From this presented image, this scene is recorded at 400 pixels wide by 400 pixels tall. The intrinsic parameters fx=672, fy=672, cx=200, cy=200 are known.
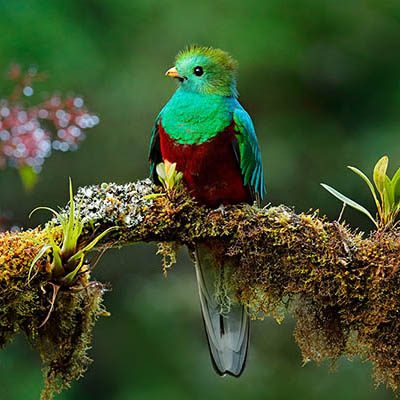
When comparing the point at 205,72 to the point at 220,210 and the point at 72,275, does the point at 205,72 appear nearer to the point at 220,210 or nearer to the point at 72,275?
the point at 220,210

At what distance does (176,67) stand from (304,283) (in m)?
1.11

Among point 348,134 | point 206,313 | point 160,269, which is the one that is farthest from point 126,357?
point 206,313

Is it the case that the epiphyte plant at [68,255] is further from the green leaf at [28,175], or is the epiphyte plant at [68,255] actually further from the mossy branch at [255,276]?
the green leaf at [28,175]

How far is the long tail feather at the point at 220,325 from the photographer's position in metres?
2.54

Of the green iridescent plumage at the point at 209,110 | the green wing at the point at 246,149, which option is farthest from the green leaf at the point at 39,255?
the green wing at the point at 246,149

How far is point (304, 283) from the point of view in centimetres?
227

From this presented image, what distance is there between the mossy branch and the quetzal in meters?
0.16

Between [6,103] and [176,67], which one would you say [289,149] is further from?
[6,103]

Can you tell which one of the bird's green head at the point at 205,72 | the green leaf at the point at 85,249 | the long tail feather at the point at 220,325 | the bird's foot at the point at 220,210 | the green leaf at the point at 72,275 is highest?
the bird's green head at the point at 205,72

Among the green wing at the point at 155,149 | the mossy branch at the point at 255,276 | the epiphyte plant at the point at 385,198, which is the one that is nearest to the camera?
the mossy branch at the point at 255,276

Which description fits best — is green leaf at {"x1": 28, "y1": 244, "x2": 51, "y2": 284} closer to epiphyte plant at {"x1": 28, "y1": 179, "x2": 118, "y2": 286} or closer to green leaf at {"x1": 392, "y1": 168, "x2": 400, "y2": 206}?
epiphyte plant at {"x1": 28, "y1": 179, "x2": 118, "y2": 286}

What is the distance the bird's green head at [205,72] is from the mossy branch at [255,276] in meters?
0.57

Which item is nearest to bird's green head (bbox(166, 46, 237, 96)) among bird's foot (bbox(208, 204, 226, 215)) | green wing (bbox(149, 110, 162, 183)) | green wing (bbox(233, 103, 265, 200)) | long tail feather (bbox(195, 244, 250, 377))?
green wing (bbox(233, 103, 265, 200))

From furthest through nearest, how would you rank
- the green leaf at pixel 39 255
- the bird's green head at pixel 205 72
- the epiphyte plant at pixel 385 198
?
the bird's green head at pixel 205 72 < the epiphyte plant at pixel 385 198 < the green leaf at pixel 39 255
